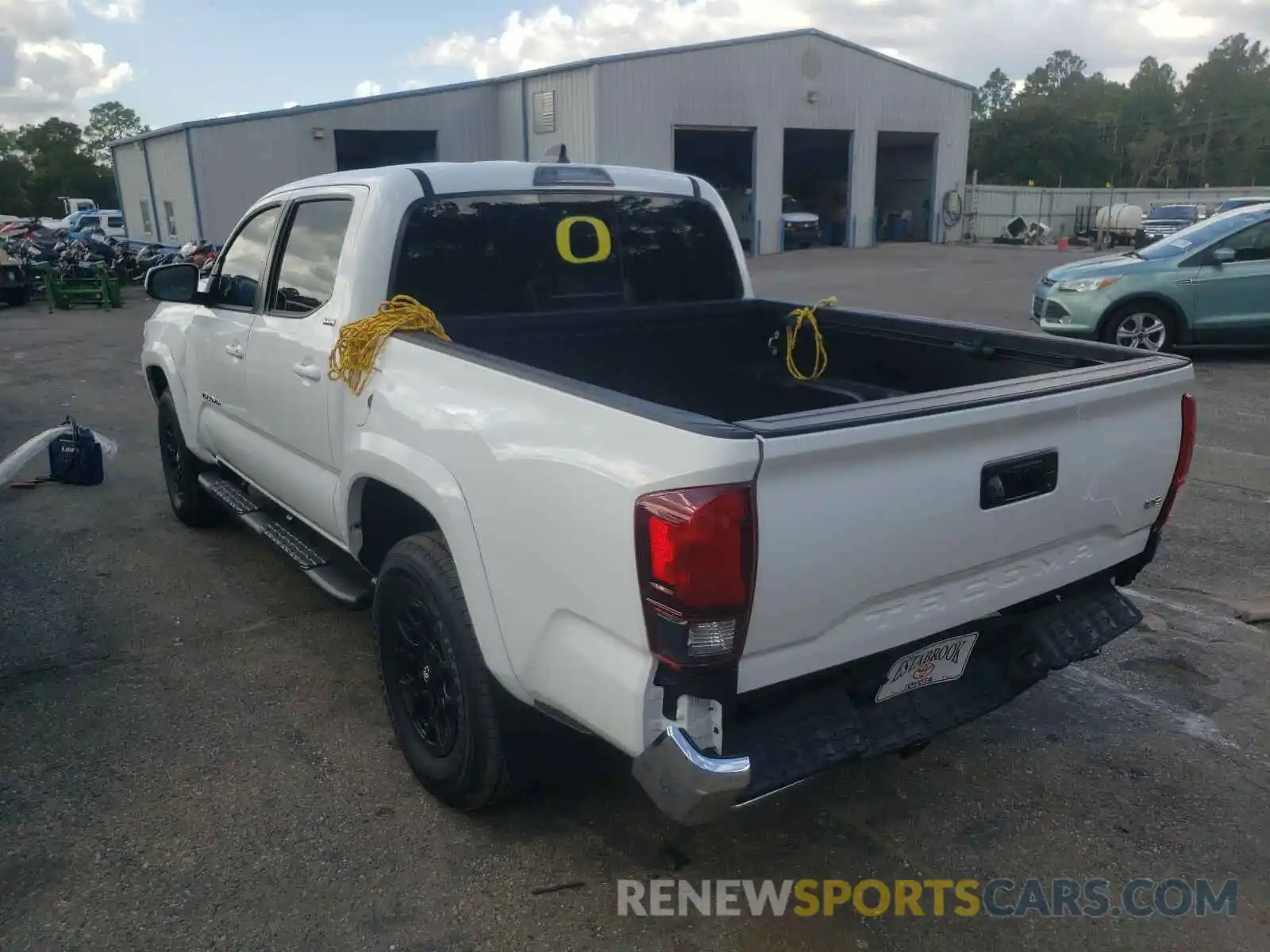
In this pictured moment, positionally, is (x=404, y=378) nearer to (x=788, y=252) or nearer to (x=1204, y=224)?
(x=1204, y=224)

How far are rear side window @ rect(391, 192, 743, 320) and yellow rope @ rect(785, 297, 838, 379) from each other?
0.42 meters

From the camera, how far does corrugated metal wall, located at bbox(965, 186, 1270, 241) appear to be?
37344 mm

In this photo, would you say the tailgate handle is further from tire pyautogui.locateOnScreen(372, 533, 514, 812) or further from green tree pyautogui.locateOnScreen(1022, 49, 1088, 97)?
green tree pyautogui.locateOnScreen(1022, 49, 1088, 97)

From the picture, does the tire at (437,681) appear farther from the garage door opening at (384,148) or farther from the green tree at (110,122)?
the green tree at (110,122)

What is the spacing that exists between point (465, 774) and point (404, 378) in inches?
48.9

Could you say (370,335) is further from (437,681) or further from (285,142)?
(285,142)

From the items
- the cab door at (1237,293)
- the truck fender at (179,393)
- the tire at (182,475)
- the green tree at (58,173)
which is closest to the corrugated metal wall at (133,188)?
the tire at (182,475)

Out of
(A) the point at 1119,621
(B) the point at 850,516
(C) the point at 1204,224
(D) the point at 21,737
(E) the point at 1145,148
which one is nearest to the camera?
(B) the point at 850,516

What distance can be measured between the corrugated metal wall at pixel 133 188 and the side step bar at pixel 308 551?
28.9 metres

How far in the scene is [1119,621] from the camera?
307cm

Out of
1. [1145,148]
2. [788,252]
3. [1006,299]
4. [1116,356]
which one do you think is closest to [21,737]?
[1116,356]

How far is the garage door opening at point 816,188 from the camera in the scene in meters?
32.5

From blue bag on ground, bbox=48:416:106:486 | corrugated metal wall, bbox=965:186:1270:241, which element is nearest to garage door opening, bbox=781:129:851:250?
corrugated metal wall, bbox=965:186:1270:241

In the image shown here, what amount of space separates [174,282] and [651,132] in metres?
24.8
